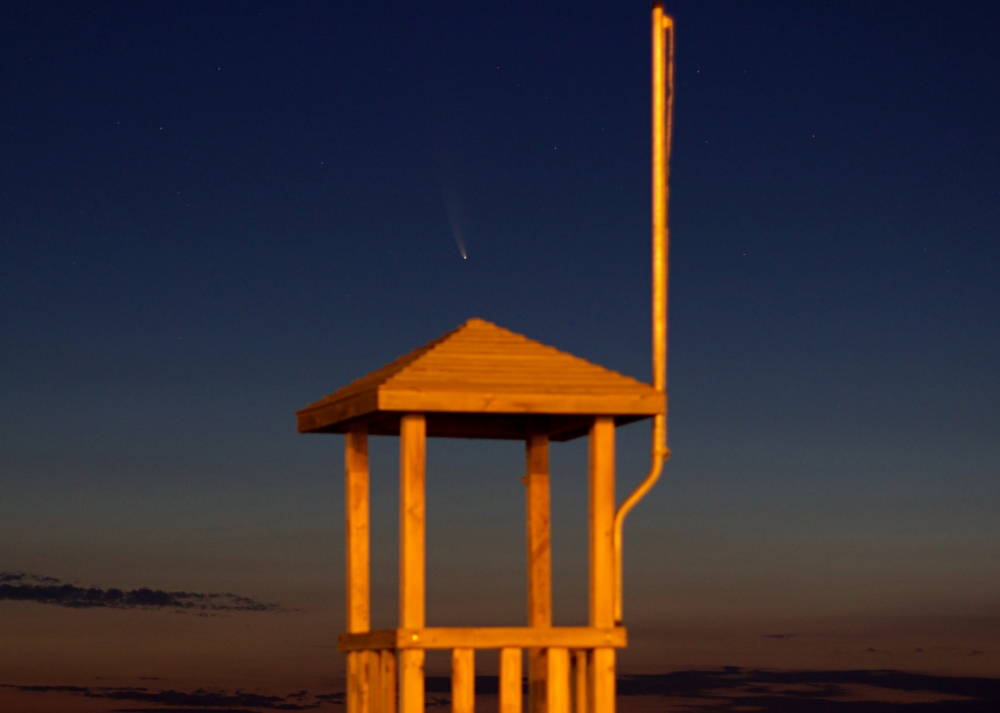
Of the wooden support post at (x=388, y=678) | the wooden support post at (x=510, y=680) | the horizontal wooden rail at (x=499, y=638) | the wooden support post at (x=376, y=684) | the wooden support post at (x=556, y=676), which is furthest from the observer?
the wooden support post at (x=376, y=684)

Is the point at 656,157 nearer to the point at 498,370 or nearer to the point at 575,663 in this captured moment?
the point at 498,370

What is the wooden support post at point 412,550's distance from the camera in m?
18.4

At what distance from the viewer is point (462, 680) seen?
1855cm

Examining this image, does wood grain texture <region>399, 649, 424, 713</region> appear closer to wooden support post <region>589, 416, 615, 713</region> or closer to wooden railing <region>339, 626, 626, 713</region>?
wooden railing <region>339, 626, 626, 713</region>

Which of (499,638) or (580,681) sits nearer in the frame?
(499,638)

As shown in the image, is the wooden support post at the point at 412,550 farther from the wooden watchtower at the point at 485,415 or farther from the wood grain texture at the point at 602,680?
the wood grain texture at the point at 602,680

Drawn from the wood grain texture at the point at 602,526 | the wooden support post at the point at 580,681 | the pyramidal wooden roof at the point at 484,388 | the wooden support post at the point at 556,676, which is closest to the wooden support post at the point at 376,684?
the wooden support post at the point at 556,676

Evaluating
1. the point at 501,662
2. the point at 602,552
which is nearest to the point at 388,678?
the point at 501,662

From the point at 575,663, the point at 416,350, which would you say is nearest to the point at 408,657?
the point at 575,663

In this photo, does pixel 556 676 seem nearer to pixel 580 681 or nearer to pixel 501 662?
pixel 580 681

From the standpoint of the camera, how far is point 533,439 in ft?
69.9

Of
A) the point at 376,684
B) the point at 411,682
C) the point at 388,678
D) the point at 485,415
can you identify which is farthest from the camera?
the point at 485,415

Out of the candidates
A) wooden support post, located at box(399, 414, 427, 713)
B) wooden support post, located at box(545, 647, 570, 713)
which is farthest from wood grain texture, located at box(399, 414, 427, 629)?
wooden support post, located at box(545, 647, 570, 713)

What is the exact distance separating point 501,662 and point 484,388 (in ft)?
8.81
